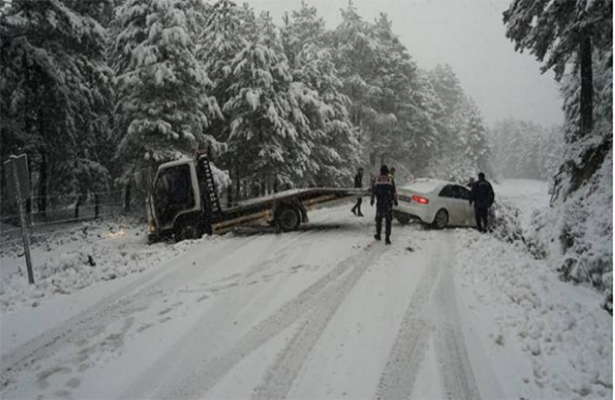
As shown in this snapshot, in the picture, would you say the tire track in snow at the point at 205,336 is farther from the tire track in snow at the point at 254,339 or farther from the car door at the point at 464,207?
the car door at the point at 464,207

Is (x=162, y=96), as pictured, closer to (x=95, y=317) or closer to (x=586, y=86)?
(x=95, y=317)

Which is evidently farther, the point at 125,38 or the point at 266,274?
the point at 125,38

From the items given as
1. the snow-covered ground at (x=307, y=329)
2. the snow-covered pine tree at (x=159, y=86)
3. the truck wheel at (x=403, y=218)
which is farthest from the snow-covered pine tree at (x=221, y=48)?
the snow-covered ground at (x=307, y=329)

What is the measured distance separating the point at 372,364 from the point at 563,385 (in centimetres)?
206

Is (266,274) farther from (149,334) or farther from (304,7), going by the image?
(304,7)

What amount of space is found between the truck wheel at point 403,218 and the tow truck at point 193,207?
371 centimetres

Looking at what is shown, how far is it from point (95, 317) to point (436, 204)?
10144mm

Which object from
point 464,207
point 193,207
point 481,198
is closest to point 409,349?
point 193,207

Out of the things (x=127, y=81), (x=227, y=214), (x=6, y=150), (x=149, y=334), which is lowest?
(x=149, y=334)

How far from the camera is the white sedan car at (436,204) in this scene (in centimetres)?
1344

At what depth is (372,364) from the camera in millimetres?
5043

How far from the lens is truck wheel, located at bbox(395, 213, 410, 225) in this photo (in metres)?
14.2

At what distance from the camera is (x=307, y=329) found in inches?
232

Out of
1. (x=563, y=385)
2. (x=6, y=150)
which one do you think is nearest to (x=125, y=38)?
(x=6, y=150)
